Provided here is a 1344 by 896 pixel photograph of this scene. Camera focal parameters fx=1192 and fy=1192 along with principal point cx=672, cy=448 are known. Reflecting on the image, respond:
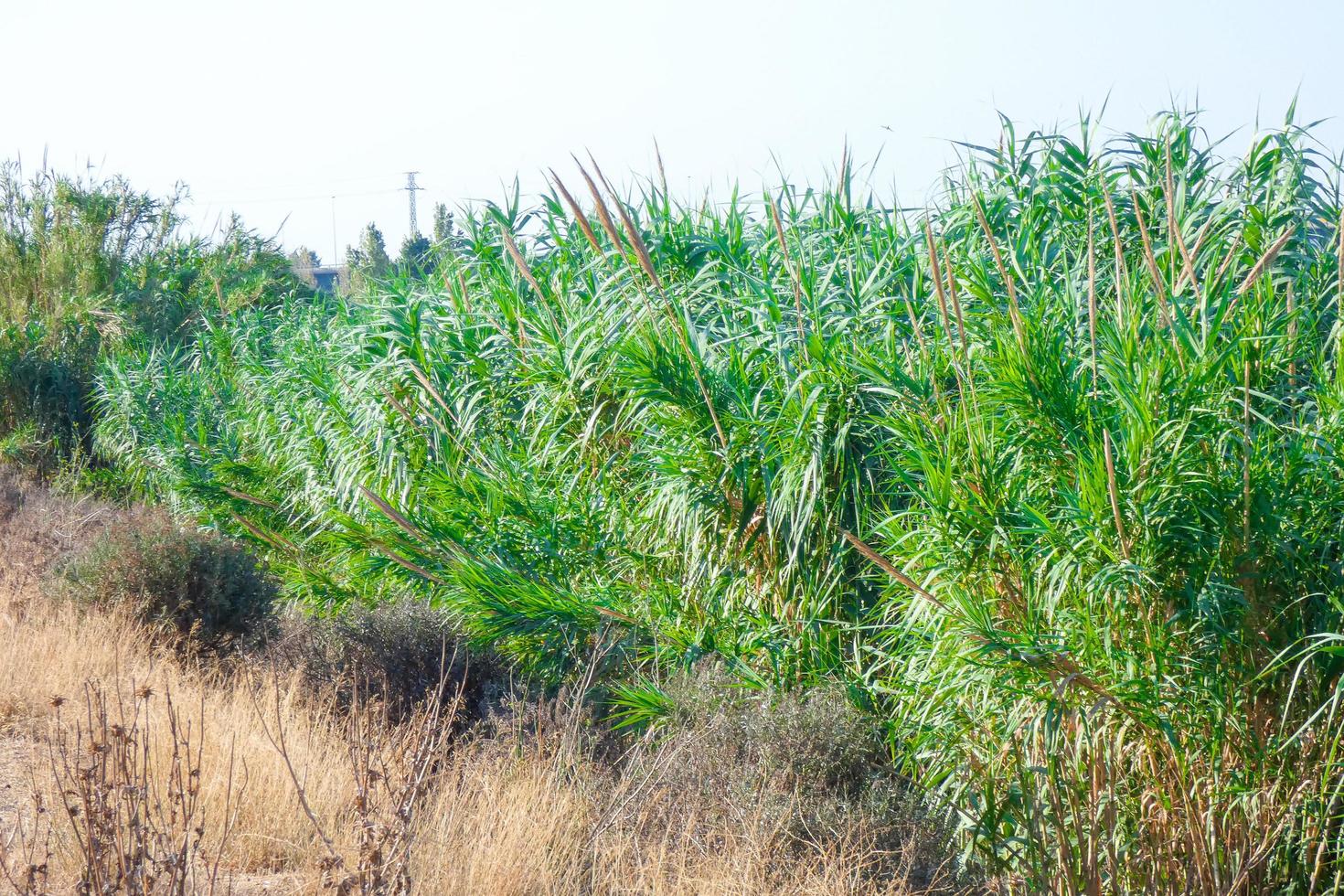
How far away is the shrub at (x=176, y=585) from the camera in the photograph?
6.44 meters

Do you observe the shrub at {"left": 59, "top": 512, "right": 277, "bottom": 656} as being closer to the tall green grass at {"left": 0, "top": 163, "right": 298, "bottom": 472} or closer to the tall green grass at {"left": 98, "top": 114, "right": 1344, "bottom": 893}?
the tall green grass at {"left": 98, "top": 114, "right": 1344, "bottom": 893}

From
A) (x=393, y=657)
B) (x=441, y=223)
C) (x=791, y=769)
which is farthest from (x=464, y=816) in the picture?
(x=441, y=223)

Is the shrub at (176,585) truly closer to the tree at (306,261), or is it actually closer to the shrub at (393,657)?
the shrub at (393,657)

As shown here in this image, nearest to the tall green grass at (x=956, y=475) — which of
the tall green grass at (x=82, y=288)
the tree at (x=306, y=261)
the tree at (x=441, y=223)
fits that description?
the tall green grass at (x=82, y=288)

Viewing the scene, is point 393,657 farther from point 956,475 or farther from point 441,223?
point 441,223

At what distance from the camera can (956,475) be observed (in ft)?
12.9

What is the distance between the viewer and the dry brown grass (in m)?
3.23

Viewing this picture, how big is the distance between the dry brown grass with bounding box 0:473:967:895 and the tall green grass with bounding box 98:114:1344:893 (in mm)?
562

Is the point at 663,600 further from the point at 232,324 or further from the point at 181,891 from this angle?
the point at 232,324

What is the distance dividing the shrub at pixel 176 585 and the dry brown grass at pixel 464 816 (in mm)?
1235

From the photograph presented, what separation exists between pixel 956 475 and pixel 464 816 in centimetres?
191

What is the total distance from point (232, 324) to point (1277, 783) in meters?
11.3

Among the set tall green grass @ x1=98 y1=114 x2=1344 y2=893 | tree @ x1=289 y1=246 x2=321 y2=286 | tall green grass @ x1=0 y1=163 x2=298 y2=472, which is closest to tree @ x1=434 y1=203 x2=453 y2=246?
tree @ x1=289 y1=246 x2=321 y2=286

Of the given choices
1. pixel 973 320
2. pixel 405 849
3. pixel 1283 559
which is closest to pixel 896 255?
pixel 973 320
